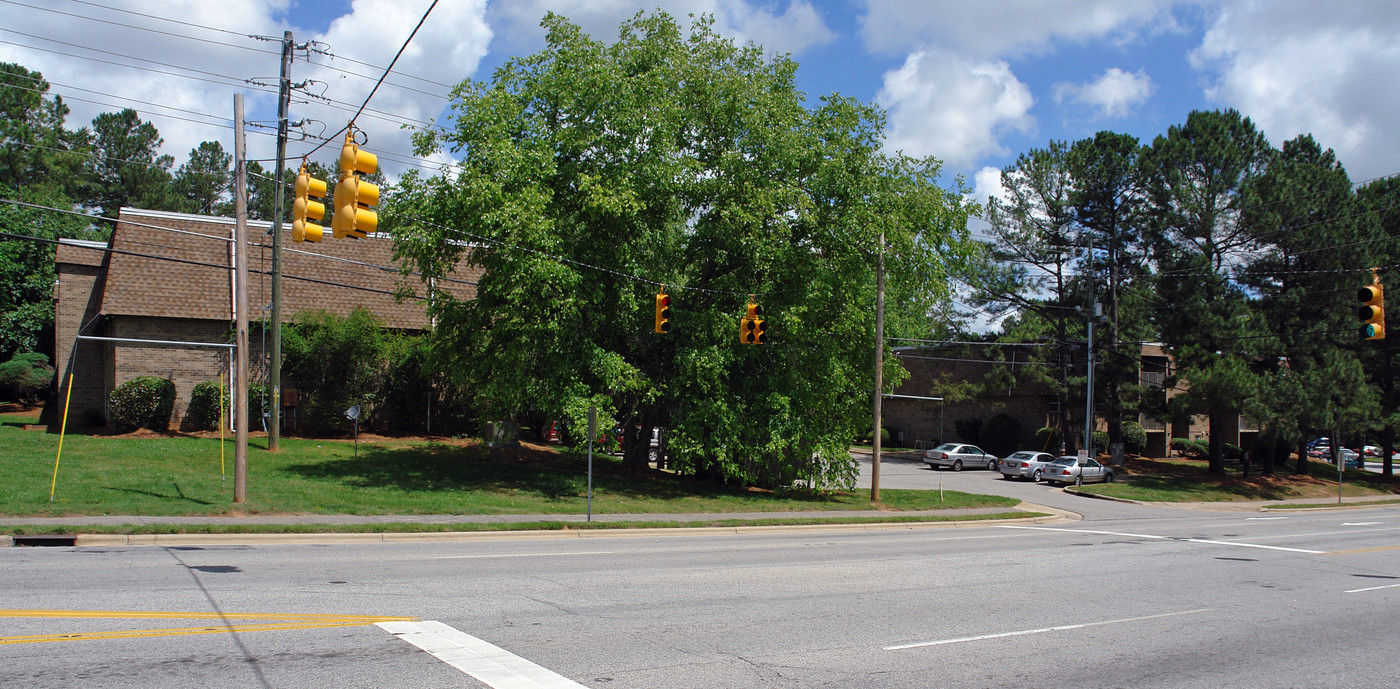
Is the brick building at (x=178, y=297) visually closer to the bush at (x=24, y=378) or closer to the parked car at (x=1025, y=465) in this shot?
the bush at (x=24, y=378)

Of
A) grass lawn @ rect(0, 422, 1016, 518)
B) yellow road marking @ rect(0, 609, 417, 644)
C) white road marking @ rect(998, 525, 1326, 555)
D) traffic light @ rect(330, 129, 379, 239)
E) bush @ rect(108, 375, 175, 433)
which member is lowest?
white road marking @ rect(998, 525, 1326, 555)

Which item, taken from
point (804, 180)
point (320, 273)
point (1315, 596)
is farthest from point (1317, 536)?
point (320, 273)

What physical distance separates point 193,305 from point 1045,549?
27144mm

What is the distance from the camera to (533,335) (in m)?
21.1

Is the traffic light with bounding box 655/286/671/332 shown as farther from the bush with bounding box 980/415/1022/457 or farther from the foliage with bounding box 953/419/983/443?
the foliage with bounding box 953/419/983/443

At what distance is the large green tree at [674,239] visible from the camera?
68.9ft

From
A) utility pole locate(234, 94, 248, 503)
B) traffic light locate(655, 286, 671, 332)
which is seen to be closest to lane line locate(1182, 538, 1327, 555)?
traffic light locate(655, 286, 671, 332)

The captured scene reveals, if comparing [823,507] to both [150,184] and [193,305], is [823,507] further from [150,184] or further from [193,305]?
[150,184]

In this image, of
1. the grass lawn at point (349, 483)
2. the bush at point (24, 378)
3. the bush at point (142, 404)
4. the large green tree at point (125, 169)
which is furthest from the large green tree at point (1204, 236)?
the large green tree at point (125, 169)

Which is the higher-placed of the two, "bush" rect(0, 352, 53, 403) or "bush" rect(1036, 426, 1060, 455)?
"bush" rect(0, 352, 53, 403)

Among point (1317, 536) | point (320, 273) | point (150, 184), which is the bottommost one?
point (1317, 536)

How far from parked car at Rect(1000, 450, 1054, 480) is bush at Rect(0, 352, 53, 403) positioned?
43.9 meters

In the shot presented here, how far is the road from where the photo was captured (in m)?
6.40

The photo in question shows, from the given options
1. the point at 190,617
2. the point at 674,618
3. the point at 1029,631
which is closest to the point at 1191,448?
the point at 1029,631
